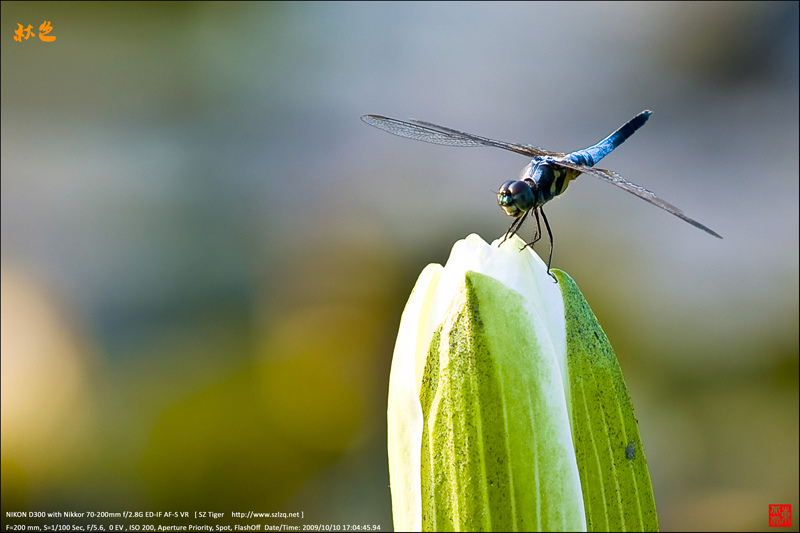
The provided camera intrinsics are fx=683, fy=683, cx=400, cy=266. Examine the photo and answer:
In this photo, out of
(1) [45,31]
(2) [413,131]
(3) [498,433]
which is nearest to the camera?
(3) [498,433]

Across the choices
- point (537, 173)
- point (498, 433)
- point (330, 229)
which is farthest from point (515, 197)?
point (330, 229)

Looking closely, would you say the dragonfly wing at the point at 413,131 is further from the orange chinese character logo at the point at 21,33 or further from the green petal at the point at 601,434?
the orange chinese character logo at the point at 21,33

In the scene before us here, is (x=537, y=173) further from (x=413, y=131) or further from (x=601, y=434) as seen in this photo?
(x=601, y=434)

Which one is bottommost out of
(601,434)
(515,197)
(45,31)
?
(601,434)

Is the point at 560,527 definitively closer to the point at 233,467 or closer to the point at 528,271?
the point at 528,271

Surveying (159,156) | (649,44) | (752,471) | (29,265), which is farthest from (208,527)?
(649,44)

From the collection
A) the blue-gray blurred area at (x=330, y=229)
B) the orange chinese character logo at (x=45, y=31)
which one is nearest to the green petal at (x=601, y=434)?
the blue-gray blurred area at (x=330, y=229)
